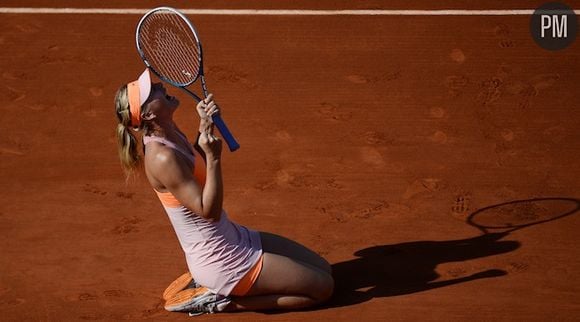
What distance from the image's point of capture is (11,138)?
929 centimetres

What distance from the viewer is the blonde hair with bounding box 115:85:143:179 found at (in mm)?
6461

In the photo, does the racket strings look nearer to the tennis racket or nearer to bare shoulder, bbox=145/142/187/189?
bare shoulder, bbox=145/142/187/189

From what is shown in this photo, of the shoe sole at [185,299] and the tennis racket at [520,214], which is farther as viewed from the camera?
the tennis racket at [520,214]

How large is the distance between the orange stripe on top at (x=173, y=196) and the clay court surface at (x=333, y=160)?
0.92m

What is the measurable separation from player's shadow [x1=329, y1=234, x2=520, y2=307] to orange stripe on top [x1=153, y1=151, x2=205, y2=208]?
1359mm

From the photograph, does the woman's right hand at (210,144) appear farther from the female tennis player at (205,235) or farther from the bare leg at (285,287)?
the bare leg at (285,287)

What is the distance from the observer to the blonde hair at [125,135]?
646 cm

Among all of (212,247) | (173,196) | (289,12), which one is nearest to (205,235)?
(212,247)

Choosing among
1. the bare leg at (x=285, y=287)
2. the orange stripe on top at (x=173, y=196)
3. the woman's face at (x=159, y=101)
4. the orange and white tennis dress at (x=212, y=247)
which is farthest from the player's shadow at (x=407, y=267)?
the woman's face at (x=159, y=101)

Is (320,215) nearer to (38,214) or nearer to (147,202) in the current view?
(147,202)

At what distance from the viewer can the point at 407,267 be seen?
7.49 m

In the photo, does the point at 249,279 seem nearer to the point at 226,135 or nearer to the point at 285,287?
the point at 285,287

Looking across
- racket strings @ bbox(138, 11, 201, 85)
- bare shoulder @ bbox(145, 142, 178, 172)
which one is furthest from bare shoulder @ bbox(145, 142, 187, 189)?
racket strings @ bbox(138, 11, 201, 85)

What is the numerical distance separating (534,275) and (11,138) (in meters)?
5.08
